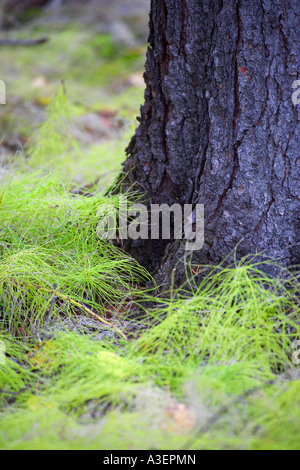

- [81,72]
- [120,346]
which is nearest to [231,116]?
[120,346]

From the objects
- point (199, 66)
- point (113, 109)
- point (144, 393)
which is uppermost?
point (113, 109)

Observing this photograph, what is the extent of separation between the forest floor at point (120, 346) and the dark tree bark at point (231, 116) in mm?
125

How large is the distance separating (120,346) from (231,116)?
2.37 feet

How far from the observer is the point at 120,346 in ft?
3.57

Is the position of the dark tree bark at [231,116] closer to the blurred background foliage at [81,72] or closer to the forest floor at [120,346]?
the forest floor at [120,346]

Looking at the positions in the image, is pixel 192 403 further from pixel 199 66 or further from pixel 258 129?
pixel 199 66

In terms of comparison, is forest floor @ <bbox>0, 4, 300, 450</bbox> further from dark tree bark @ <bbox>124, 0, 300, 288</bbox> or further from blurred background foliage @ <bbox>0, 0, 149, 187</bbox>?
blurred background foliage @ <bbox>0, 0, 149, 187</bbox>

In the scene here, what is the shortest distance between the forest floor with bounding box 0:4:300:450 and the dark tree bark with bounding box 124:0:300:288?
125 millimetres

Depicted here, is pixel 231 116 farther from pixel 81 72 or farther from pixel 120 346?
pixel 81 72

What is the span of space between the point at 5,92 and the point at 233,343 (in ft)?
9.19

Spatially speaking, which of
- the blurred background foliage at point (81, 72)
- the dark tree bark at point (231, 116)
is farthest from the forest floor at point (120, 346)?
the blurred background foliage at point (81, 72)

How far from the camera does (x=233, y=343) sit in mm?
960

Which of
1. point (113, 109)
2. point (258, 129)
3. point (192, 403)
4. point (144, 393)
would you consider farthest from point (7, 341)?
point (113, 109)

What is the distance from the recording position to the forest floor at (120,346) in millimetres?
808
